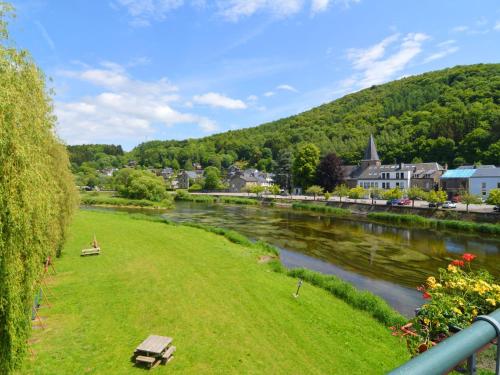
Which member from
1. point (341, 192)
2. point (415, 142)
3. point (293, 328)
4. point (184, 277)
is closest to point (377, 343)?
point (293, 328)

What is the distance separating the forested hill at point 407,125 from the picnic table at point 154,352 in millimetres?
89918

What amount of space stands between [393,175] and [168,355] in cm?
7291

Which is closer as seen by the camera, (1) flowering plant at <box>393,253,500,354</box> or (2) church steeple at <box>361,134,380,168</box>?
(1) flowering plant at <box>393,253,500,354</box>

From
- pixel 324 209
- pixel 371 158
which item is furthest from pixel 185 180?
pixel 324 209

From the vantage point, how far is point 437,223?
41875 millimetres

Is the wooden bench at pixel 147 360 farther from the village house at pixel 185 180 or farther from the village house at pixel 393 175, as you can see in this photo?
the village house at pixel 185 180

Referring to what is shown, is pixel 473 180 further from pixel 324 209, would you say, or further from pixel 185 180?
pixel 185 180

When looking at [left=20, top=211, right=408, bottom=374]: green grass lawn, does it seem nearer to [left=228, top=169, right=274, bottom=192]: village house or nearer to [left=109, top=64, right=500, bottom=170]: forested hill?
[left=109, top=64, right=500, bottom=170]: forested hill

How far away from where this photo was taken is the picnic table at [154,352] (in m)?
9.76

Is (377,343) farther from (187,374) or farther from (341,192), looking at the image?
(341,192)

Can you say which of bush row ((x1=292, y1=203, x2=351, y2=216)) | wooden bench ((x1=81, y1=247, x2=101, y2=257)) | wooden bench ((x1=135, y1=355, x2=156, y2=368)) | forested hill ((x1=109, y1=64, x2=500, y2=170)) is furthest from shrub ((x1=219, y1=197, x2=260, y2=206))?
wooden bench ((x1=135, y1=355, x2=156, y2=368))

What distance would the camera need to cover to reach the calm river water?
21375 mm

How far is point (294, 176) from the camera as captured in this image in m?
89.6

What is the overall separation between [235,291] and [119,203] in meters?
59.7
